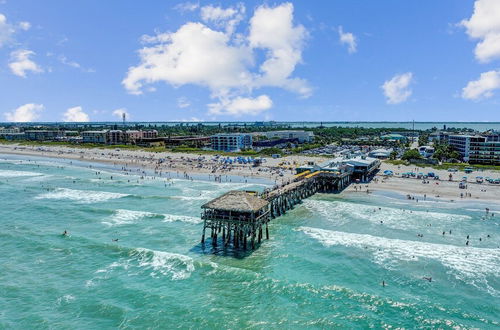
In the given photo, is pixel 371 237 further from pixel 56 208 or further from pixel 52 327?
pixel 56 208

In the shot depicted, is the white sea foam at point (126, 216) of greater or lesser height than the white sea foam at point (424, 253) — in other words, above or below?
above

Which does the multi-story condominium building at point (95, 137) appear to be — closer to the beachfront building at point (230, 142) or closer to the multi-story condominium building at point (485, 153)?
the beachfront building at point (230, 142)

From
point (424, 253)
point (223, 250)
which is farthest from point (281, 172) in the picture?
point (424, 253)

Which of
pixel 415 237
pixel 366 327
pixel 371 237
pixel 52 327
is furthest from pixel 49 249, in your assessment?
pixel 415 237

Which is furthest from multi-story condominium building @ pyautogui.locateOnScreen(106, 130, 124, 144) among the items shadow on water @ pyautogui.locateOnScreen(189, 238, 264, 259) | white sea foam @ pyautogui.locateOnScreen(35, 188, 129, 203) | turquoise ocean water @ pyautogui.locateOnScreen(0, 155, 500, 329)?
shadow on water @ pyautogui.locateOnScreen(189, 238, 264, 259)

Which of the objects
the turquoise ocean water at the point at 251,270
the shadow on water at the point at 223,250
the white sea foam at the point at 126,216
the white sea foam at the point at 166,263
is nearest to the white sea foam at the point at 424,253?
the turquoise ocean water at the point at 251,270

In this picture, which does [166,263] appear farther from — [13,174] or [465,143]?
[465,143]
